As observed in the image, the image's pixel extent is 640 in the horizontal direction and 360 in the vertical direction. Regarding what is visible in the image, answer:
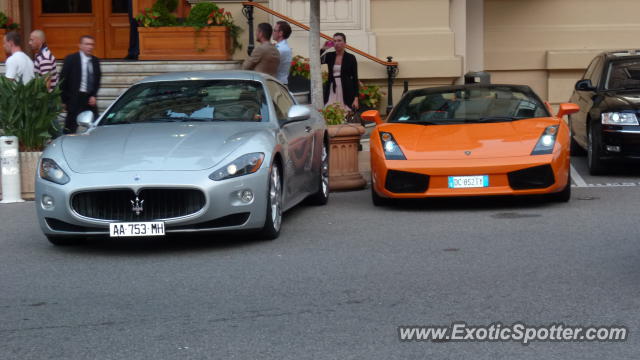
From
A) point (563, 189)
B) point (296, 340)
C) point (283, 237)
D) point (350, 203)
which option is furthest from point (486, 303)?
point (350, 203)

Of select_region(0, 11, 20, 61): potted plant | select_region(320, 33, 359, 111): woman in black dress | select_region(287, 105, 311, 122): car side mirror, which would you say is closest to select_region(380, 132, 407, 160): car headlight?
select_region(287, 105, 311, 122): car side mirror

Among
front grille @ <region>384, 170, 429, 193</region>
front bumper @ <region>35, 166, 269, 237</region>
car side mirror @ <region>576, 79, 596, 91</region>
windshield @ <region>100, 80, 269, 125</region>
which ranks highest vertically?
windshield @ <region>100, 80, 269, 125</region>

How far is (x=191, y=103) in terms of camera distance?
34.9 feet

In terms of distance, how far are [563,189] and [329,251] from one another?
130 inches

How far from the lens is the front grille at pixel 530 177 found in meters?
11.0

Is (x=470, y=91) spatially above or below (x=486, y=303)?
above

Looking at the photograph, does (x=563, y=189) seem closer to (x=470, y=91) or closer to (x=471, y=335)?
(x=470, y=91)

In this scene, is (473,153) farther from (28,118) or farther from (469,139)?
(28,118)

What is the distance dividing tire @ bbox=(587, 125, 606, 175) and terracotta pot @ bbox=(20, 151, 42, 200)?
662cm

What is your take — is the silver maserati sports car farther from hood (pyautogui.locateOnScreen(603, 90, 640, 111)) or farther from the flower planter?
the flower planter

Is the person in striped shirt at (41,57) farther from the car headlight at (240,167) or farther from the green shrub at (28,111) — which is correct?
the car headlight at (240,167)

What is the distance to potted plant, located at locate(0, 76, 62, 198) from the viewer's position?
13305mm

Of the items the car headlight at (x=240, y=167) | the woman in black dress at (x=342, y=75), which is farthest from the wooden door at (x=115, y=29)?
the car headlight at (x=240, y=167)

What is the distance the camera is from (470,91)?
41.1 ft
